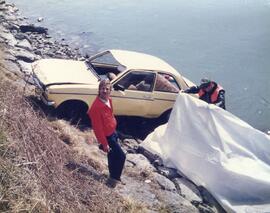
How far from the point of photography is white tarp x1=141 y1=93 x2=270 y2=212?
9000 mm

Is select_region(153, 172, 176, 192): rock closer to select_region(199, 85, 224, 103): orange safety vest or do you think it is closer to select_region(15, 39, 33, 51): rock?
select_region(199, 85, 224, 103): orange safety vest

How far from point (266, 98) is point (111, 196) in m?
15.0

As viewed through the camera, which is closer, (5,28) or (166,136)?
(166,136)

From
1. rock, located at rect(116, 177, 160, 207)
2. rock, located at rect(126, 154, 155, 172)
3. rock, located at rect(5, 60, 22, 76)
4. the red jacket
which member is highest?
the red jacket

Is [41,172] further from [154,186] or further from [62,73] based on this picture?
A: [62,73]

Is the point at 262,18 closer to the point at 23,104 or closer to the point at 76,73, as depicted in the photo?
the point at 76,73

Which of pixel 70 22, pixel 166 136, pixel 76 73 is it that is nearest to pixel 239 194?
pixel 166 136

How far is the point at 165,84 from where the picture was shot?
11883 millimetres

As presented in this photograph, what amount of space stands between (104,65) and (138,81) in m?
1.01

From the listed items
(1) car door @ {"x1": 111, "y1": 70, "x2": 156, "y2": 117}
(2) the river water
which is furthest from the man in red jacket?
(2) the river water

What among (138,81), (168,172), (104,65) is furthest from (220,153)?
(104,65)

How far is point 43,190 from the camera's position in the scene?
19.7 feet

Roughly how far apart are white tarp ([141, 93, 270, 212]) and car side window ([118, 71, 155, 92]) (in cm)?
136

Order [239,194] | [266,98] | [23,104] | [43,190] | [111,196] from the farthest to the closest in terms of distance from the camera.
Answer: [266,98] < [239,194] < [23,104] < [111,196] < [43,190]
